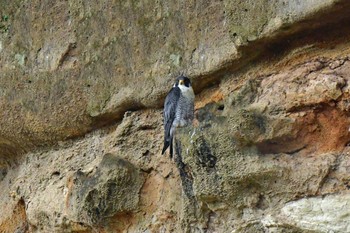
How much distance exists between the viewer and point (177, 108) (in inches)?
196

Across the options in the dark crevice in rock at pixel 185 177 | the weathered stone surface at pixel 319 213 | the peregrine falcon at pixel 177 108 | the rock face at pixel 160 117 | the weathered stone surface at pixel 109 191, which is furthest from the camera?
the weathered stone surface at pixel 109 191

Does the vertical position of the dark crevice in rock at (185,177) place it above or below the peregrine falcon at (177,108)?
below

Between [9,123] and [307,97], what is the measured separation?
239 centimetres

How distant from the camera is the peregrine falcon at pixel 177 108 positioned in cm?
491

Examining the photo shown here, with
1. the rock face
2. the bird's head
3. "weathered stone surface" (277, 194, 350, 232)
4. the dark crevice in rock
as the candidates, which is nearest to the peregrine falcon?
the bird's head

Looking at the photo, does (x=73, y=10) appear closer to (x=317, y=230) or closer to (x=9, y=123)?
(x=9, y=123)

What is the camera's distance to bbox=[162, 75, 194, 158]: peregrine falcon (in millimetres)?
4910

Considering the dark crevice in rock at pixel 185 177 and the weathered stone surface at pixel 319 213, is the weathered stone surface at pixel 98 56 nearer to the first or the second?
the dark crevice in rock at pixel 185 177

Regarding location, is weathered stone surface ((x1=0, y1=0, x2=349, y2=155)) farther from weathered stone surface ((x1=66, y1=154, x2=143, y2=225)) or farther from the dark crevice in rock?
the dark crevice in rock

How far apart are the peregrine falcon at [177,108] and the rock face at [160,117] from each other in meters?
0.12

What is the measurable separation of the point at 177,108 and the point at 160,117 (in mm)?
332

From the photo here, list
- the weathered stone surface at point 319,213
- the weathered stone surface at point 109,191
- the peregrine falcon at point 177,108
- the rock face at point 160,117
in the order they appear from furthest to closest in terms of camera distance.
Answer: the weathered stone surface at point 109,191 < the peregrine falcon at point 177,108 < the rock face at point 160,117 < the weathered stone surface at point 319,213

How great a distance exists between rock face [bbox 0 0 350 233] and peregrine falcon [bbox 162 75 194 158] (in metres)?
0.12

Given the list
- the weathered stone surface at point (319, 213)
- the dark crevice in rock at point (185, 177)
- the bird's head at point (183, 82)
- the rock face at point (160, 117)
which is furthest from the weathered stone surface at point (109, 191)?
the weathered stone surface at point (319, 213)
